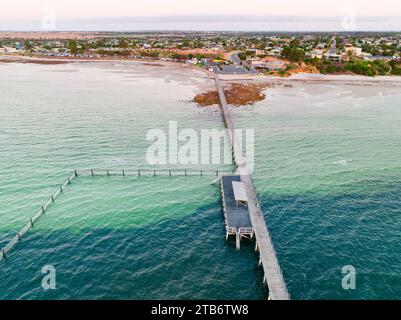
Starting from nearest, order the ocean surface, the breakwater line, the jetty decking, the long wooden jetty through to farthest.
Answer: the long wooden jetty
the ocean surface
the breakwater line
the jetty decking

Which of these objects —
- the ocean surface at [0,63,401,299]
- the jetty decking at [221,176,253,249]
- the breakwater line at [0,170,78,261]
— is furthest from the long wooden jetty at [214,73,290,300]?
the breakwater line at [0,170,78,261]

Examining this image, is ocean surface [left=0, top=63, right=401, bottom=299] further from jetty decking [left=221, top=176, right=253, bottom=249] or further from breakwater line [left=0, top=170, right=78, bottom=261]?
jetty decking [left=221, top=176, right=253, bottom=249]

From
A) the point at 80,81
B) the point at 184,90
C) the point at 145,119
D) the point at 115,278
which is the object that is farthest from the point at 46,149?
the point at 80,81

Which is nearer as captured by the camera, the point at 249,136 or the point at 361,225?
the point at 361,225

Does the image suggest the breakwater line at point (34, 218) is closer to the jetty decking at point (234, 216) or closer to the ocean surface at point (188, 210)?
the ocean surface at point (188, 210)

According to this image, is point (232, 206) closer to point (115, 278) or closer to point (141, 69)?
point (115, 278)

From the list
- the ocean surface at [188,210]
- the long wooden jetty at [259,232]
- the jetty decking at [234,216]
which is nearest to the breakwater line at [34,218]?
the ocean surface at [188,210]

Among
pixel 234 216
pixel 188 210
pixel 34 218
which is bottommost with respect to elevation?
pixel 188 210

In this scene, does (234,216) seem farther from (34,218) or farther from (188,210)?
(34,218)

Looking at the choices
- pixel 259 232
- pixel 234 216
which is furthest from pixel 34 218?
pixel 259 232
